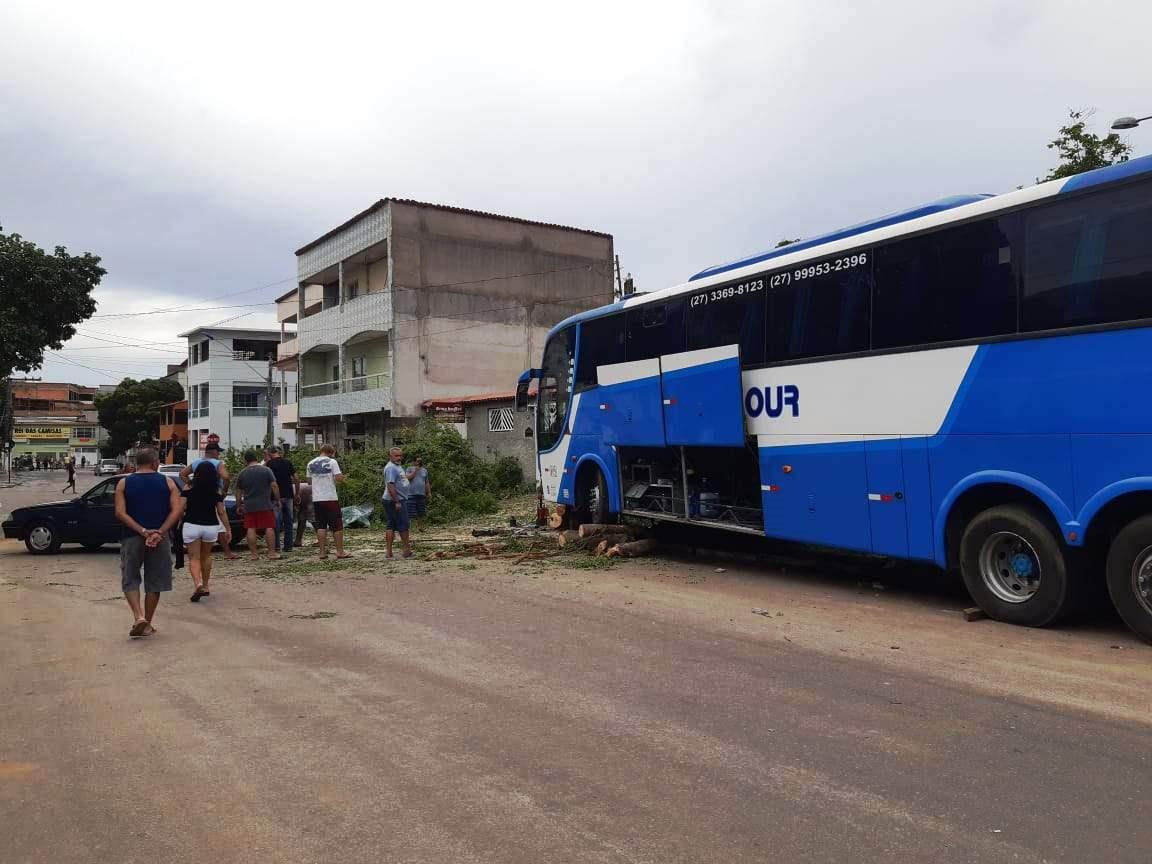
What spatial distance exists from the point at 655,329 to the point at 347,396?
27185 mm

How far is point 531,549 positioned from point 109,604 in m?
5.89

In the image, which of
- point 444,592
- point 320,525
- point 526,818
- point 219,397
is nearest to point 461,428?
point 320,525

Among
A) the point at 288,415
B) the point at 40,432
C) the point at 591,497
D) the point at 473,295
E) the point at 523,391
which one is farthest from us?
the point at 40,432

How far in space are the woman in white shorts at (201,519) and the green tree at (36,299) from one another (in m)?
17.8

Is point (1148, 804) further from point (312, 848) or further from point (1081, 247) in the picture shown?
point (1081, 247)

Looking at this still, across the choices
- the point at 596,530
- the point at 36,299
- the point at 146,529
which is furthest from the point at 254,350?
the point at 146,529

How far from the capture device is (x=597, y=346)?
43.9 ft

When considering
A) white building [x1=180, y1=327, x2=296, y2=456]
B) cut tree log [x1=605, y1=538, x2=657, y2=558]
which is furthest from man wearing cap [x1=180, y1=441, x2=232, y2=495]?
white building [x1=180, y1=327, x2=296, y2=456]

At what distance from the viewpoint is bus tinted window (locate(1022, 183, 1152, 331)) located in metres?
6.59

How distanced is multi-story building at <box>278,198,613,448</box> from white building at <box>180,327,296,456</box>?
21.8 m

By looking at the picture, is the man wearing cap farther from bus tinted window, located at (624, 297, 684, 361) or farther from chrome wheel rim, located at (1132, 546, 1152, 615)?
chrome wheel rim, located at (1132, 546, 1152, 615)

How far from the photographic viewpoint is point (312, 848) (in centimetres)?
354

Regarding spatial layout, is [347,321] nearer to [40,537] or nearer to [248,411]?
[40,537]

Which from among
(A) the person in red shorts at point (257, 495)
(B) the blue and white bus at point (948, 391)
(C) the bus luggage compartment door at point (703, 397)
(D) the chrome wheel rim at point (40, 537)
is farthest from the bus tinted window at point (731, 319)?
(D) the chrome wheel rim at point (40, 537)
